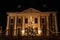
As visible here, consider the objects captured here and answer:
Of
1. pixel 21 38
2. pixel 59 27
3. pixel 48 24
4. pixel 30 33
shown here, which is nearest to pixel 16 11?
pixel 48 24

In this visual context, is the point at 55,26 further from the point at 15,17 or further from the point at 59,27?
the point at 15,17

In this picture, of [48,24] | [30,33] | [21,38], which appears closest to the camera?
[30,33]

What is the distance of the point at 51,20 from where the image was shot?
1158 inches

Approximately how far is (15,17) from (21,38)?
1380 centimetres

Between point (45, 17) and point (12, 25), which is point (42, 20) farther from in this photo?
point (12, 25)

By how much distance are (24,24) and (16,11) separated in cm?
280

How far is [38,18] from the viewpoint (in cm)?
2942

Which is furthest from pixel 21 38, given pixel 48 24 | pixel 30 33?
pixel 48 24

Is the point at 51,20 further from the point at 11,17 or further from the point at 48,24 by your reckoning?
the point at 11,17

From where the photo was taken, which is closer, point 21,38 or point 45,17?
point 21,38

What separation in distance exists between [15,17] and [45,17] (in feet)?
17.4

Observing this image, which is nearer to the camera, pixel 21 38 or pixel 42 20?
pixel 21 38

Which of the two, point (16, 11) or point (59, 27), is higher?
point (16, 11)

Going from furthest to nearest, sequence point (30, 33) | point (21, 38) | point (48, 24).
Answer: point (48, 24), point (21, 38), point (30, 33)
